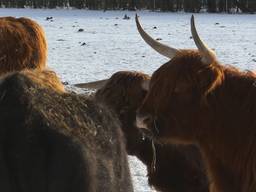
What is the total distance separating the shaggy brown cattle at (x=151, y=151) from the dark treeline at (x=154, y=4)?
2876cm

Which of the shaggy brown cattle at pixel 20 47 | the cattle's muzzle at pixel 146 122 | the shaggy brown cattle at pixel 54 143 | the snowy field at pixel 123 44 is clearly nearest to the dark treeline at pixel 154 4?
the snowy field at pixel 123 44

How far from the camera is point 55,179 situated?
178 centimetres

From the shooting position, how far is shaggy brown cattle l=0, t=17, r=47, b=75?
217 inches

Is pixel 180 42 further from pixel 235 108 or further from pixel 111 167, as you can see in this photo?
pixel 111 167

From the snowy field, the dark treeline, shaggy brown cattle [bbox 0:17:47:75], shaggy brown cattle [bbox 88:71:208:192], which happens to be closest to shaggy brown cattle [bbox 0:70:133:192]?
shaggy brown cattle [bbox 88:71:208:192]

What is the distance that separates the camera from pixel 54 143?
71.9 inches

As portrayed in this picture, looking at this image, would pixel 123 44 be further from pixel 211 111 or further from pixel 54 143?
pixel 54 143

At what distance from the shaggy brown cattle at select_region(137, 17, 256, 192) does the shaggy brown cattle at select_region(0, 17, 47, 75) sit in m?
2.26

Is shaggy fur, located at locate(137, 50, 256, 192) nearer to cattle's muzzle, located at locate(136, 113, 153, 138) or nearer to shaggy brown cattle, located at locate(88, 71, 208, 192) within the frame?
cattle's muzzle, located at locate(136, 113, 153, 138)

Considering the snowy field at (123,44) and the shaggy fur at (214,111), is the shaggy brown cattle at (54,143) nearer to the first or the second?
the shaggy fur at (214,111)

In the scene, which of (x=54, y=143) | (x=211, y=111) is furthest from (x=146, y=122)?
(x=54, y=143)

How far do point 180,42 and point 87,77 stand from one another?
20.2 feet

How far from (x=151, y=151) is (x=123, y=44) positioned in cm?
1331

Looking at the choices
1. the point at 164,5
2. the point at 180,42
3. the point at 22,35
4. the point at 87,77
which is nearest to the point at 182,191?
the point at 22,35
